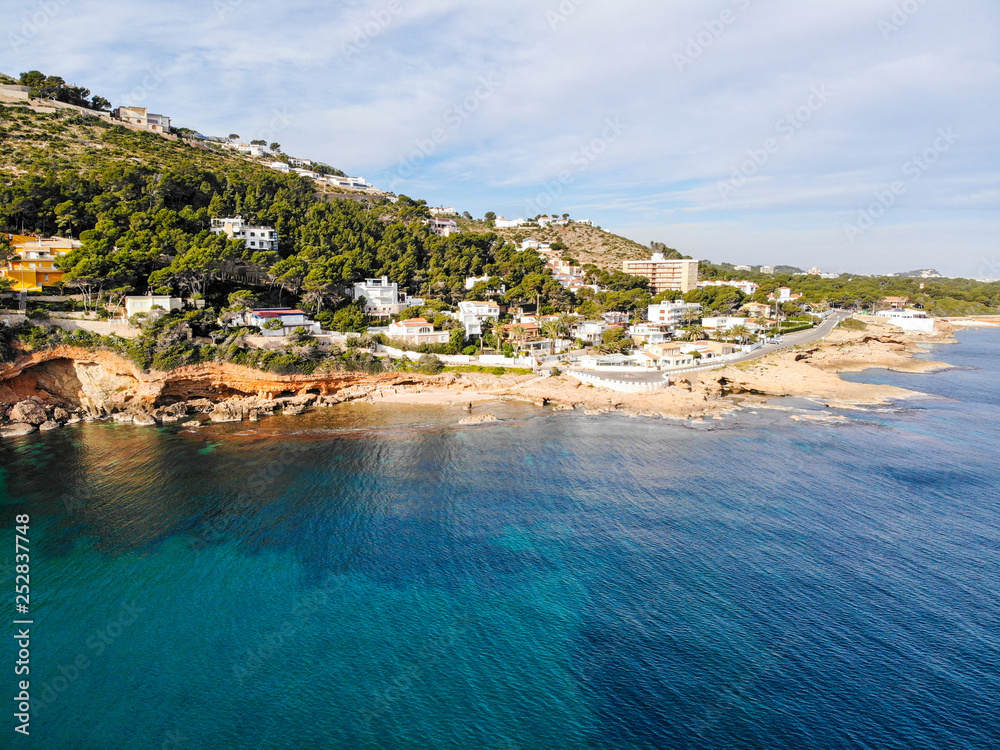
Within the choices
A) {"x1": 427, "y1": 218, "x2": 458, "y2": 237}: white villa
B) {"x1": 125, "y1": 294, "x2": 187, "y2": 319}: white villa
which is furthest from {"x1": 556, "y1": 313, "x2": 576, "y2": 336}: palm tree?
{"x1": 427, "y1": 218, "x2": 458, "y2": 237}: white villa

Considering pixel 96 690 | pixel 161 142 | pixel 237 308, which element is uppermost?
pixel 161 142

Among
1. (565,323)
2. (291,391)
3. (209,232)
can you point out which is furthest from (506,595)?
(209,232)

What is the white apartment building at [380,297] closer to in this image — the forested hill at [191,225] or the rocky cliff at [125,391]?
the forested hill at [191,225]

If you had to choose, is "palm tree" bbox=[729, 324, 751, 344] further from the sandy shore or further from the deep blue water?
the deep blue water

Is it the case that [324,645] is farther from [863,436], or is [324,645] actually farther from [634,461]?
[863,436]

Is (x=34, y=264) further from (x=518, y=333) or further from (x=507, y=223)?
(x=507, y=223)

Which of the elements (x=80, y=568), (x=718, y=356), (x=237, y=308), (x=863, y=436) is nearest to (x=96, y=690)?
(x=80, y=568)

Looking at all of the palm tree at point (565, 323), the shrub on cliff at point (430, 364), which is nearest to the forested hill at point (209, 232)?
the palm tree at point (565, 323)
